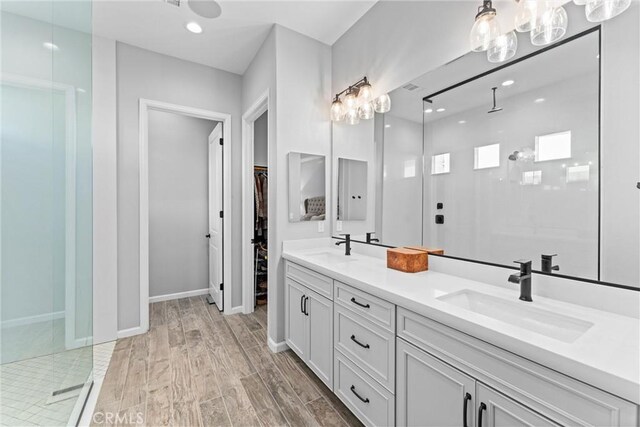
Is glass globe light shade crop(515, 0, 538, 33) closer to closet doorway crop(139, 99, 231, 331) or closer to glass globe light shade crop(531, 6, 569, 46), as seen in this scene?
glass globe light shade crop(531, 6, 569, 46)

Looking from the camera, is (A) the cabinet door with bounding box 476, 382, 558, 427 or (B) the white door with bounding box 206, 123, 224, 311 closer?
(A) the cabinet door with bounding box 476, 382, 558, 427

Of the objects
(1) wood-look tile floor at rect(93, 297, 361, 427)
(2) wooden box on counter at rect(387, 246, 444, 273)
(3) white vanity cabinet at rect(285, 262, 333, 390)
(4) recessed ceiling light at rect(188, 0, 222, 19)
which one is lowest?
(1) wood-look tile floor at rect(93, 297, 361, 427)

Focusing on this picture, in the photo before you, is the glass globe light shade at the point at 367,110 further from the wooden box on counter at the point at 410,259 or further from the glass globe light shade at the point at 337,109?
the wooden box on counter at the point at 410,259

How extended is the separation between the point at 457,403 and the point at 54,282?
2060 millimetres

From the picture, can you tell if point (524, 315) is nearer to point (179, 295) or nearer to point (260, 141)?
point (260, 141)

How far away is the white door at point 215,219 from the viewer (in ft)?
10.3

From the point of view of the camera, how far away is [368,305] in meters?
1.38

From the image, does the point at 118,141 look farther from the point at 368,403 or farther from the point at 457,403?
the point at 457,403

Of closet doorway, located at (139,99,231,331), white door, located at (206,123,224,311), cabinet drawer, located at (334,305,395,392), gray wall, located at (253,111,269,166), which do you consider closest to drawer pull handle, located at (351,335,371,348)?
cabinet drawer, located at (334,305,395,392)

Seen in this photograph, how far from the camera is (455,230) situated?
1555mm

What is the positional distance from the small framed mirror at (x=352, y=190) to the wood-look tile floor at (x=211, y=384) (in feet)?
4.29

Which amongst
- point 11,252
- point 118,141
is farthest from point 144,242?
point 11,252

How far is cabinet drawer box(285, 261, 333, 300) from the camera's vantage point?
1.71 metres

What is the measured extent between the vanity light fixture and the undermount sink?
1430mm
